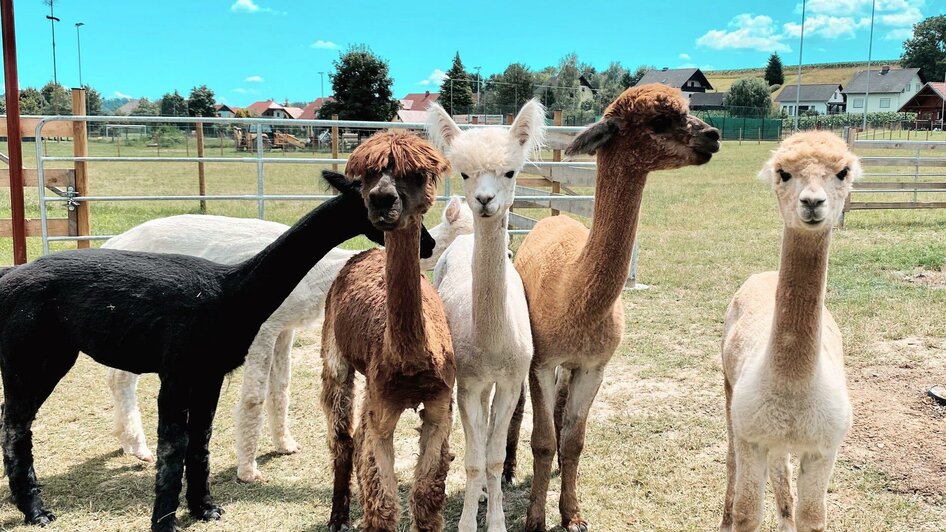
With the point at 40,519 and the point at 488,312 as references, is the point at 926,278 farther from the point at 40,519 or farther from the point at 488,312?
the point at 40,519

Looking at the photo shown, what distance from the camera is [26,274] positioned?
3.54m

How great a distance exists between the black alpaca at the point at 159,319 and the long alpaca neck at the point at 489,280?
621 mm

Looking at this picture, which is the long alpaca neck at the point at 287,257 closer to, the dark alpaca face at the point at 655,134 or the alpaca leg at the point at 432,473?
the alpaca leg at the point at 432,473

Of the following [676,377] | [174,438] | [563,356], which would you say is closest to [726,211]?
[676,377]

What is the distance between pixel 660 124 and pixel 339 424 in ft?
7.44

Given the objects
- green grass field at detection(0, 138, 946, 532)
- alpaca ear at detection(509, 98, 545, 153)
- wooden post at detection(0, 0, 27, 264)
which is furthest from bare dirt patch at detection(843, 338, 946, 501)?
wooden post at detection(0, 0, 27, 264)

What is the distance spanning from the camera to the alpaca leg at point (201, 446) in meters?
3.61

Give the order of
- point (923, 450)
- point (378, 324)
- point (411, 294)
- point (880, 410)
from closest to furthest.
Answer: point (411, 294), point (378, 324), point (923, 450), point (880, 410)

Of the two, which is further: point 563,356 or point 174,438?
point 563,356

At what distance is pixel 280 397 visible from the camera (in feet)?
15.6

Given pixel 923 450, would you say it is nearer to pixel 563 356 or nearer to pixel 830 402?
pixel 830 402

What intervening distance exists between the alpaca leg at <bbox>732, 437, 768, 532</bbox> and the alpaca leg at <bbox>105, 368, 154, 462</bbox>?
3608mm

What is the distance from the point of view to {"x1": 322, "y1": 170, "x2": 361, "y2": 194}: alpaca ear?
11.0ft

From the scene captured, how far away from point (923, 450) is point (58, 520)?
16.6 feet
